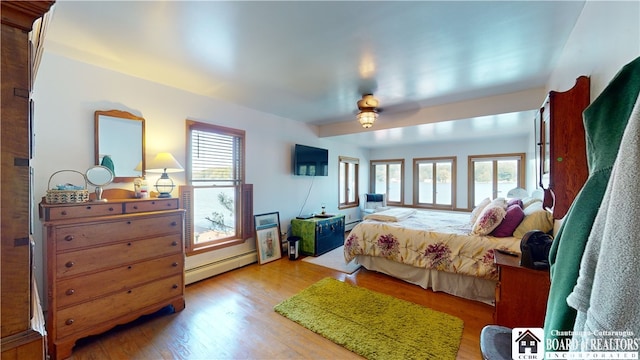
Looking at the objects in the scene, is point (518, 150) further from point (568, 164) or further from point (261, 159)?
point (261, 159)

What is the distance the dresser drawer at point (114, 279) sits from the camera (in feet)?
6.06

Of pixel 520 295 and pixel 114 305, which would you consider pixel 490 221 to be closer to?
pixel 520 295

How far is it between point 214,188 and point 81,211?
1.59 m

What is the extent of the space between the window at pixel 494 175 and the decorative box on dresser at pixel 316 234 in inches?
135

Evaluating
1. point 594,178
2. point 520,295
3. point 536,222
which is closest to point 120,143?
point 594,178

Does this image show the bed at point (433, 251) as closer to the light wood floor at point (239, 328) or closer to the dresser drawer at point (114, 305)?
the light wood floor at point (239, 328)

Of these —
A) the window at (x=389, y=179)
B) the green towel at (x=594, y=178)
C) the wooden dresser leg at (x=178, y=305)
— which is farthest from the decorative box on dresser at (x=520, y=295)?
the window at (x=389, y=179)

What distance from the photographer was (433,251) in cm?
293

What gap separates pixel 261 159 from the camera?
159 inches

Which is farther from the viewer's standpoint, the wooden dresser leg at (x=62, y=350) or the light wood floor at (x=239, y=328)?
the light wood floor at (x=239, y=328)

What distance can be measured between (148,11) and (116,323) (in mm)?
2453

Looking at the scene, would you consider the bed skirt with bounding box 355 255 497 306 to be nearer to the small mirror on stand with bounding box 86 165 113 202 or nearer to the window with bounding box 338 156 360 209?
the window with bounding box 338 156 360 209

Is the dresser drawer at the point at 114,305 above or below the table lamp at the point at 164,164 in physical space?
below

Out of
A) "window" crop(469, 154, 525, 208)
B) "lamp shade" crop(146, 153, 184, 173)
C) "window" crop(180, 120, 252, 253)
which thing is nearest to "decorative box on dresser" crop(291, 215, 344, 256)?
"window" crop(180, 120, 252, 253)
